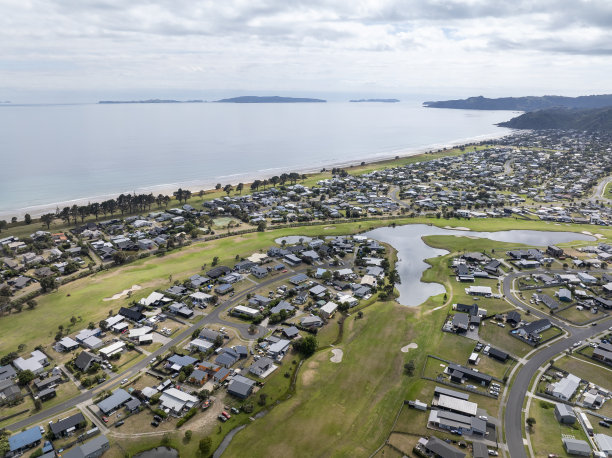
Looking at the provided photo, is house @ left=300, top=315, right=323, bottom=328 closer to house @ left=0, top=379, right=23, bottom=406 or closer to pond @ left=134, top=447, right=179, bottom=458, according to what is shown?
pond @ left=134, top=447, right=179, bottom=458

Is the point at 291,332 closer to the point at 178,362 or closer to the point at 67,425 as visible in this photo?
the point at 178,362

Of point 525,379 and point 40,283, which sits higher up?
point 40,283

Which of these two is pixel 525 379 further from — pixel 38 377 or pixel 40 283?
pixel 40 283

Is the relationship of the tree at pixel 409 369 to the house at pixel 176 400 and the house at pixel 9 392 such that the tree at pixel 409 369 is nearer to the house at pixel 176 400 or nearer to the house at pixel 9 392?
the house at pixel 176 400

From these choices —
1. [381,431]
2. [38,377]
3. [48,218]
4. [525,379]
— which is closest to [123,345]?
[38,377]

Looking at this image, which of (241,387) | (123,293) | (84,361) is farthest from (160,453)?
(123,293)

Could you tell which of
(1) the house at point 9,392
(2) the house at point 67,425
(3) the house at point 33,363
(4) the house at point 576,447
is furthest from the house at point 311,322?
(1) the house at point 9,392
